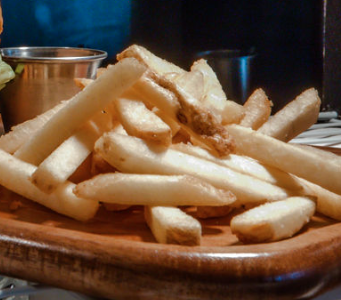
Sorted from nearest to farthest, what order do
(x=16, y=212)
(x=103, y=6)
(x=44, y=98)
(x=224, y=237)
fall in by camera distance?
(x=224, y=237)
(x=16, y=212)
(x=44, y=98)
(x=103, y=6)

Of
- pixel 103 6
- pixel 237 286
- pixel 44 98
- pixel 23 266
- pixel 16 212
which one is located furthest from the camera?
pixel 103 6

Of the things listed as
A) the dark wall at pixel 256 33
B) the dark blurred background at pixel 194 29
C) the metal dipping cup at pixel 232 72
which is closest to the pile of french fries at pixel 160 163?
the metal dipping cup at pixel 232 72

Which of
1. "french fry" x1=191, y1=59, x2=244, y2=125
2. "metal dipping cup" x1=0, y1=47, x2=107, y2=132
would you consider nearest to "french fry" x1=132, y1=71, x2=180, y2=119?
"french fry" x1=191, y1=59, x2=244, y2=125

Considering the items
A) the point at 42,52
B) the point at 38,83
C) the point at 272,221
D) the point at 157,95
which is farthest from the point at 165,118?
the point at 42,52

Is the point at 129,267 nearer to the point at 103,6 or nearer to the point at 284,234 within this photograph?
the point at 284,234

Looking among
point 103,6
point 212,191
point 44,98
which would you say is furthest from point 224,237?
point 103,6

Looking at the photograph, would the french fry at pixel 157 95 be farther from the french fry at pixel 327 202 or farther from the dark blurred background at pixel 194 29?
the dark blurred background at pixel 194 29
